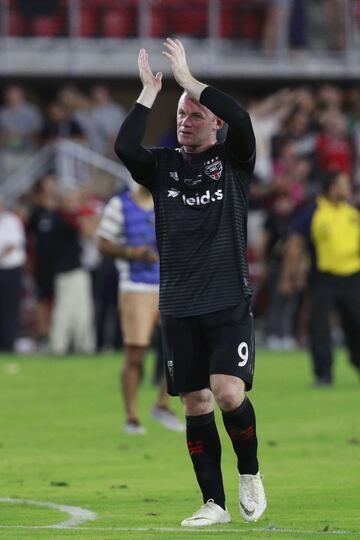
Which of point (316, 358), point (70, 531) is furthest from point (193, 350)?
point (316, 358)

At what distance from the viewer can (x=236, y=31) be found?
3228cm

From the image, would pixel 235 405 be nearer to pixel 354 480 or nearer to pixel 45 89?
pixel 354 480

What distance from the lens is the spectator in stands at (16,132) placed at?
29.3m

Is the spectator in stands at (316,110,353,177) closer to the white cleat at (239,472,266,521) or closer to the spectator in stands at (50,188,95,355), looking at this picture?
the spectator in stands at (50,188,95,355)

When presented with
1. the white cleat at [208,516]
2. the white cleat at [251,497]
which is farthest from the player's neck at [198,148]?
the white cleat at [208,516]

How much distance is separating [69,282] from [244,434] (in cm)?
1681

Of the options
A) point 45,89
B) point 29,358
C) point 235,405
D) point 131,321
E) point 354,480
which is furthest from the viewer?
point 45,89

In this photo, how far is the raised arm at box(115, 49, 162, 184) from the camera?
27.9 feet

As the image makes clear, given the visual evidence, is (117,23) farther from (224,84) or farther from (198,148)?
(198,148)

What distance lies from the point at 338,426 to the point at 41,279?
12237 millimetres

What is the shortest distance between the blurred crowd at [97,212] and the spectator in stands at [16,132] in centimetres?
2

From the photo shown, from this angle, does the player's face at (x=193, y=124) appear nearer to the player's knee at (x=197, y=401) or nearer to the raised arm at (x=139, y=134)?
the raised arm at (x=139, y=134)

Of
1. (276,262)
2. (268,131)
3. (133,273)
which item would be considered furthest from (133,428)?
(268,131)

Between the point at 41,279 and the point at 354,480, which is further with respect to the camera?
the point at 41,279
